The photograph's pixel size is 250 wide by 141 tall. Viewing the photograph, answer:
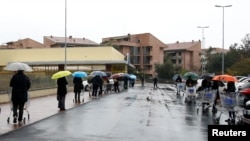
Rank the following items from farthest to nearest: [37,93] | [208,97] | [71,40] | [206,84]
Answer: [71,40], [37,93], [206,84], [208,97]

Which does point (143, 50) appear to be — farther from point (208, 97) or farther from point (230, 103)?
point (230, 103)

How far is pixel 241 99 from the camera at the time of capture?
15.0 m

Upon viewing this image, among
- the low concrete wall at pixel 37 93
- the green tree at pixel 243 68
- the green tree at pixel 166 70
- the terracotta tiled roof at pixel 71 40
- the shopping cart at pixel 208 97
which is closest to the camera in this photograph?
the shopping cart at pixel 208 97

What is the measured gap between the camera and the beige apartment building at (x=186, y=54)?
4813 inches

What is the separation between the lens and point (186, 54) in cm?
12350

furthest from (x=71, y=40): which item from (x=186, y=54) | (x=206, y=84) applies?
(x=206, y=84)

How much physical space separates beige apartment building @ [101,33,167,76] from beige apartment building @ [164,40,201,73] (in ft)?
31.0

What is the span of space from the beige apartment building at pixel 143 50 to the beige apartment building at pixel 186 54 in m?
9.45

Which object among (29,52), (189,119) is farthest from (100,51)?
(189,119)

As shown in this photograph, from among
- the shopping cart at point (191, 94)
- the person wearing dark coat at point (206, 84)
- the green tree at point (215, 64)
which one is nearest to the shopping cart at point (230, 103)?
the person wearing dark coat at point (206, 84)

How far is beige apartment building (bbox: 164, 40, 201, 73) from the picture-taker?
401 ft

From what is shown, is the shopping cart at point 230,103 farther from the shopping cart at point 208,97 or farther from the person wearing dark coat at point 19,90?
the person wearing dark coat at point 19,90

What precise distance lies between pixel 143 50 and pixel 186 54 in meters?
15.8

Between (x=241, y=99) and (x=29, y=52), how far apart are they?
183ft
